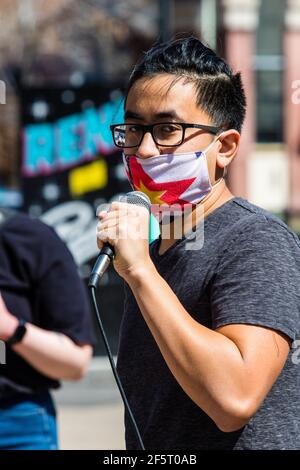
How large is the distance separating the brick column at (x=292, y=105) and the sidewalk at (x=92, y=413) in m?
11.0

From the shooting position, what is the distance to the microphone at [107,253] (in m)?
1.81

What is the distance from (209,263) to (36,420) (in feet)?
4.16

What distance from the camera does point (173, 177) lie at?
203cm

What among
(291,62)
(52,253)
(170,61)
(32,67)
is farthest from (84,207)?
(32,67)

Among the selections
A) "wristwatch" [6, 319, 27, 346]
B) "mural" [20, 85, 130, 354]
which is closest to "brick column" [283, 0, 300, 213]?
"mural" [20, 85, 130, 354]

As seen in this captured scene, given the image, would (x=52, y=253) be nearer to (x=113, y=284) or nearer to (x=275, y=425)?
(x=275, y=425)

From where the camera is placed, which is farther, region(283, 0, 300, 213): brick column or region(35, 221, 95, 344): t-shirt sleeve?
region(283, 0, 300, 213): brick column

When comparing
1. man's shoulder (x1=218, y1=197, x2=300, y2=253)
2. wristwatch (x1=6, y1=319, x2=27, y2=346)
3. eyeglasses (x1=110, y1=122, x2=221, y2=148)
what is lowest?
wristwatch (x1=6, y1=319, x2=27, y2=346)

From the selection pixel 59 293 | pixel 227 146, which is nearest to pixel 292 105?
pixel 59 293

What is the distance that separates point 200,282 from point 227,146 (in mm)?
325

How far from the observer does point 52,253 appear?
3152 mm

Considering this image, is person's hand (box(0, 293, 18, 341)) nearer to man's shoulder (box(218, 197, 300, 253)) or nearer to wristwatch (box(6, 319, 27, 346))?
wristwatch (box(6, 319, 27, 346))

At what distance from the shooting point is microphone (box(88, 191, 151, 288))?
5.94 feet

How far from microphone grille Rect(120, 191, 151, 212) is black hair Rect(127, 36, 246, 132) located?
21 cm
